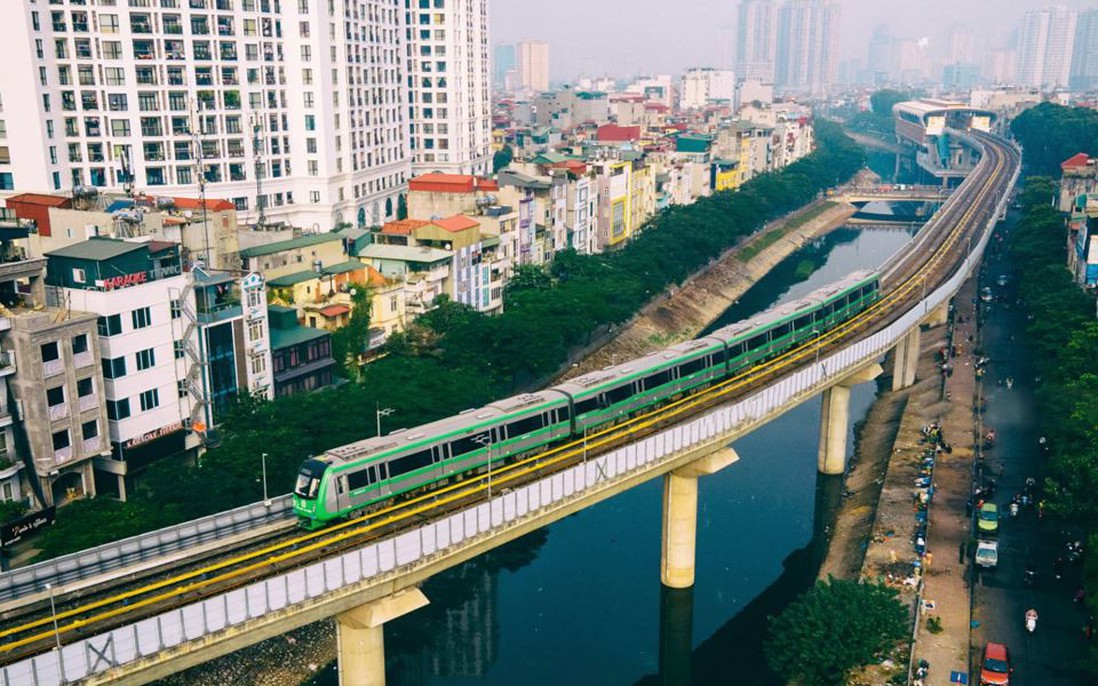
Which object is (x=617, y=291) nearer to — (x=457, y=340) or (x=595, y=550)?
(x=457, y=340)

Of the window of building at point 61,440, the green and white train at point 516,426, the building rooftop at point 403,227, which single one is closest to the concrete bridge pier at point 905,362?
the green and white train at point 516,426

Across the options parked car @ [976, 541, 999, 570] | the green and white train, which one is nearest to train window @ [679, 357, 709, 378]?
the green and white train

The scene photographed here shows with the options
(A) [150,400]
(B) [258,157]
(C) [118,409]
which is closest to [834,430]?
(A) [150,400]

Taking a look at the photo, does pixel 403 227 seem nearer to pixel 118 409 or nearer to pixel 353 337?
pixel 353 337

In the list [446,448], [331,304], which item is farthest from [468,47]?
[446,448]

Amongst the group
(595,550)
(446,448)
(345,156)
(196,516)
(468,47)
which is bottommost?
(595,550)

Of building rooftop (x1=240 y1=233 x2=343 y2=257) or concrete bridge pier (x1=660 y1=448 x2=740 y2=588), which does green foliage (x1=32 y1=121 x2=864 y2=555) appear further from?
concrete bridge pier (x1=660 y1=448 x2=740 y2=588)
